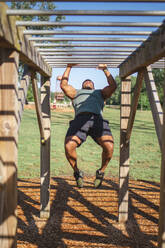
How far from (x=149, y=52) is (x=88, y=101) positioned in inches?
61.3

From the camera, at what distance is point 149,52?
8.69 feet

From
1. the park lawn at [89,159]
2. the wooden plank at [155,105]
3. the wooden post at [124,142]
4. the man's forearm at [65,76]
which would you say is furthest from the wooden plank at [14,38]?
the park lawn at [89,159]

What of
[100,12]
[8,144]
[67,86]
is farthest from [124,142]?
[100,12]

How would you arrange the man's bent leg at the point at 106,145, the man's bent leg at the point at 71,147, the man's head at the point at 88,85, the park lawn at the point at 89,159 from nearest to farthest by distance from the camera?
the man's bent leg at the point at 71,147 → the man's bent leg at the point at 106,145 → the man's head at the point at 88,85 → the park lawn at the point at 89,159

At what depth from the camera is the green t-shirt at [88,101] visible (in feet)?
13.1

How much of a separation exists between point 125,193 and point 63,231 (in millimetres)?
1266

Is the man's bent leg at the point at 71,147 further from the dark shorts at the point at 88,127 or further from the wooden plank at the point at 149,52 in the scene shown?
the wooden plank at the point at 149,52

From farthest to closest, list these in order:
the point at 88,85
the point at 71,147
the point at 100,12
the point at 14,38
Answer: the point at 88,85, the point at 71,147, the point at 14,38, the point at 100,12

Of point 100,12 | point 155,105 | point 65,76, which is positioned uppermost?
point 100,12

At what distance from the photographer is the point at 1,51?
2.25 metres

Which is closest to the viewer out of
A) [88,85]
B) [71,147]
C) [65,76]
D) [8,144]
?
[8,144]

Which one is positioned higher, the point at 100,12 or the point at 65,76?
the point at 100,12

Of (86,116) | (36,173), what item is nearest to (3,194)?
(86,116)

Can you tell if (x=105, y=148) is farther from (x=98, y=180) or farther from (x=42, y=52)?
(x=42, y=52)
